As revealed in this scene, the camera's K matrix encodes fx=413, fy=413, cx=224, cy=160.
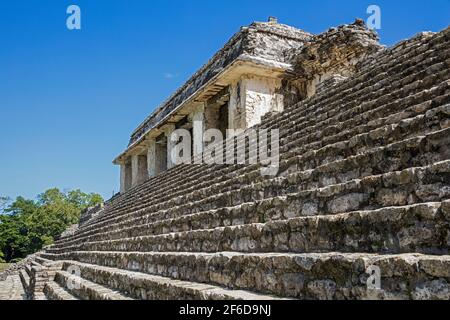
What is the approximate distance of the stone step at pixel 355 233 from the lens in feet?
6.99

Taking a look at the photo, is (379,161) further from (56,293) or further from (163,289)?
(56,293)

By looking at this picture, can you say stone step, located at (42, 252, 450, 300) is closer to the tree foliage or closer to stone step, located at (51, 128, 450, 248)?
stone step, located at (51, 128, 450, 248)

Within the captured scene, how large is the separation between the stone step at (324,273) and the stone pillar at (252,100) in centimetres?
768

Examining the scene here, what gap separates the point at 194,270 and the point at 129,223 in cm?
522

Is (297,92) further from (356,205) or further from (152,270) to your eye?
(356,205)

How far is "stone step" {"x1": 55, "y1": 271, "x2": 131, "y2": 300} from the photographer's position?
4727 millimetres

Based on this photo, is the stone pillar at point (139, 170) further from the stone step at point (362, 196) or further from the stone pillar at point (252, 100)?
the stone step at point (362, 196)

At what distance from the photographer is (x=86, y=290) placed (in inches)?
226

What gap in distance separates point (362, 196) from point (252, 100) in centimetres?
894

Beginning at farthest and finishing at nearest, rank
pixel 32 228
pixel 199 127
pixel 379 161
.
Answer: pixel 32 228, pixel 199 127, pixel 379 161

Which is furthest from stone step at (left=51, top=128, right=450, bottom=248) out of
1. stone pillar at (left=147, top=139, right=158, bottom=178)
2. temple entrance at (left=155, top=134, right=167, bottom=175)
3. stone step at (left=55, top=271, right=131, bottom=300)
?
stone pillar at (left=147, top=139, right=158, bottom=178)

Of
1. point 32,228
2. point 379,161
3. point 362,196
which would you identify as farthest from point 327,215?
point 32,228

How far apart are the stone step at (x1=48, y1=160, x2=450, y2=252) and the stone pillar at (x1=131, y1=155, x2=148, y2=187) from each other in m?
17.1

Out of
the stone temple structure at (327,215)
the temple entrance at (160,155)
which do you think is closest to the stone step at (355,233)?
the stone temple structure at (327,215)
